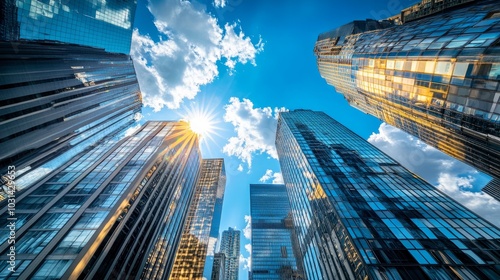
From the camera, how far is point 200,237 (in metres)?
96.4

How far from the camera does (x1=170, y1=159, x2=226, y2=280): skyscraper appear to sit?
285 feet

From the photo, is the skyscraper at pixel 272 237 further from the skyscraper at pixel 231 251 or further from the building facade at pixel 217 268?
the skyscraper at pixel 231 251

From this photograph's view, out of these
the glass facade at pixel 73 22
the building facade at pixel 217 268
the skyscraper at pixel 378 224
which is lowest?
the skyscraper at pixel 378 224

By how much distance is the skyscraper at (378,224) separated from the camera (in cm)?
2491

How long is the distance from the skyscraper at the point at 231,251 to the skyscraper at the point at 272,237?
47.9 metres

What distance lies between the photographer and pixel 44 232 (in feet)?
92.8

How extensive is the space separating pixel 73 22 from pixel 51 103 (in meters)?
20.5

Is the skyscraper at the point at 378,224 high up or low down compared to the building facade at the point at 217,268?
down

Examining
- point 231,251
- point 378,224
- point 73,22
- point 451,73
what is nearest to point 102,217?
point 378,224

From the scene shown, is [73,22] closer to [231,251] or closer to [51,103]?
[51,103]

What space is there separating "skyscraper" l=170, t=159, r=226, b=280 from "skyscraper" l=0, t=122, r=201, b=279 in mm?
31475

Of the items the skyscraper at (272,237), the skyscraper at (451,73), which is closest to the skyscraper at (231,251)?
the skyscraper at (272,237)

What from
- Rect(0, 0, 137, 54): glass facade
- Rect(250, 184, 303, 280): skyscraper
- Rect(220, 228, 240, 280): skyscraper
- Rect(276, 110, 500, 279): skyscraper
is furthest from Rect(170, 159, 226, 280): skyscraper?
Rect(0, 0, 137, 54): glass facade

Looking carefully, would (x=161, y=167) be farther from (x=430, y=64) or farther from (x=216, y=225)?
(x=216, y=225)
